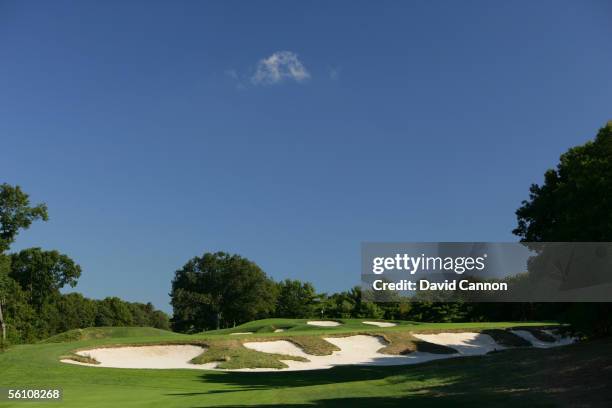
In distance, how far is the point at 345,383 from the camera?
21.2 metres

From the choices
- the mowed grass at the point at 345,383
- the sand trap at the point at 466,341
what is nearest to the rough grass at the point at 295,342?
the sand trap at the point at 466,341

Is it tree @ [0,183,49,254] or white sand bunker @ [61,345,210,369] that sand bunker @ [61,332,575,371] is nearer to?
white sand bunker @ [61,345,210,369]

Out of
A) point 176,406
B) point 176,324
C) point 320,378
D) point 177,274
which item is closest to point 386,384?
point 320,378

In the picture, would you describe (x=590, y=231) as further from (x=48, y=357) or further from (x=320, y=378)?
(x=48, y=357)

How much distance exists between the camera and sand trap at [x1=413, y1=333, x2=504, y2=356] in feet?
125

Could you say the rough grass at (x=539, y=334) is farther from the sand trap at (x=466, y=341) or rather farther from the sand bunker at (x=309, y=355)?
the sand bunker at (x=309, y=355)

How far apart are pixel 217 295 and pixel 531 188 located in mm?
60200

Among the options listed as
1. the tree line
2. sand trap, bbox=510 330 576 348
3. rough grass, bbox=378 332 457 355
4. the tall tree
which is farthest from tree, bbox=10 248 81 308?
sand trap, bbox=510 330 576 348

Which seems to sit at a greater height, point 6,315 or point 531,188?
point 531,188

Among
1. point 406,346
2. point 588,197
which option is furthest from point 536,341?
point 588,197

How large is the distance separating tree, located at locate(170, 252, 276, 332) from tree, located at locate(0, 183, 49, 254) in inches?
1036

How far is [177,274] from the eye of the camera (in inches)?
3447

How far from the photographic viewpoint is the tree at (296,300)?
289 feet

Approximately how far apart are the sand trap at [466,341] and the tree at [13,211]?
47.0 meters
